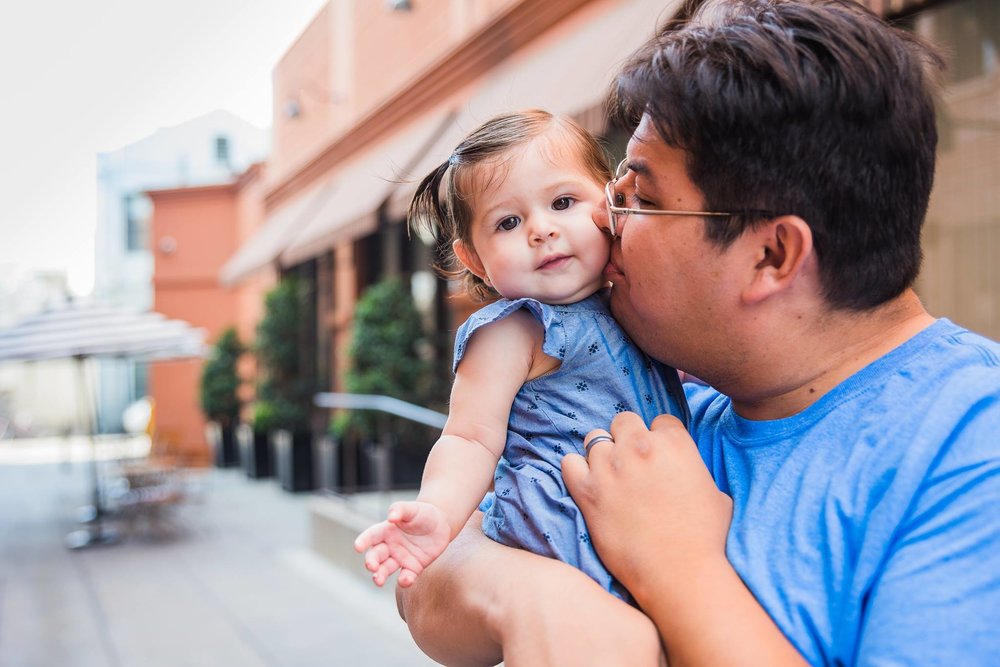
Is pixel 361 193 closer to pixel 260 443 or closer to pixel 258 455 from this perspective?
pixel 260 443

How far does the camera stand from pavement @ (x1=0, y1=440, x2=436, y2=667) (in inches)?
241

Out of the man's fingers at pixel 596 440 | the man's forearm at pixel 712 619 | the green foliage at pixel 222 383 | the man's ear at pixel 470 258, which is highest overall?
the man's ear at pixel 470 258

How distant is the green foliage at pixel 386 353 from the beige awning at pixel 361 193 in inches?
34.6

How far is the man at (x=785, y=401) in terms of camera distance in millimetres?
1060

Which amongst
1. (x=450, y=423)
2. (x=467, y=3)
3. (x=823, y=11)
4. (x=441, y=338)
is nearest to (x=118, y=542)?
(x=441, y=338)

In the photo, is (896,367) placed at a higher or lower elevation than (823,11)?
lower

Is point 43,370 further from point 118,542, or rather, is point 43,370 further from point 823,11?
point 823,11

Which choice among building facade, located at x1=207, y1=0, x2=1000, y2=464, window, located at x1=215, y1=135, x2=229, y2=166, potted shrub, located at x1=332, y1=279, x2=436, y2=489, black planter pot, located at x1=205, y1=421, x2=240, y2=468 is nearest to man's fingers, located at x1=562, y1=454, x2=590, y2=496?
building facade, located at x1=207, y1=0, x2=1000, y2=464

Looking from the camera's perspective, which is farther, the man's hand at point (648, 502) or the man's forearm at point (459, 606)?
the man's forearm at point (459, 606)

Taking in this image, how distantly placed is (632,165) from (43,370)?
2906 cm

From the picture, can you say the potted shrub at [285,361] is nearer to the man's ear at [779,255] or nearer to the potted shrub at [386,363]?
the potted shrub at [386,363]

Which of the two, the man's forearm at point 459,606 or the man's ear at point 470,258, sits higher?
the man's ear at point 470,258

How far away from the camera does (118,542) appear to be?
10242mm

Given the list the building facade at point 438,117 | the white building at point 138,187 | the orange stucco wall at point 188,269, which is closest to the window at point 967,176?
the building facade at point 438,117
